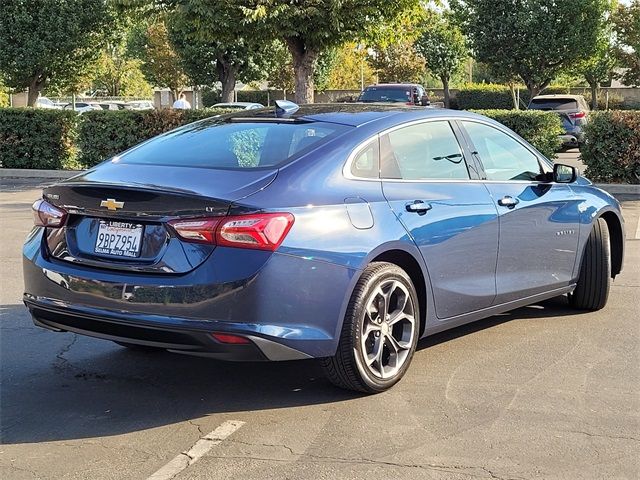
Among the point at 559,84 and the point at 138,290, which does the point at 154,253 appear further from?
the point at 559,84

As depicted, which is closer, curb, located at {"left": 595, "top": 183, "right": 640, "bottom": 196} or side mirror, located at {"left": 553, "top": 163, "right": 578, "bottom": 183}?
side mirror, located at {"left": 553, "top": 163, "right": 578, "bottom": 183}

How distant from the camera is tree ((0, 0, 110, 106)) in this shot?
74.3 ft

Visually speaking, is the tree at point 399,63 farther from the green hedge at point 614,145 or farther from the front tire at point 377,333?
the front tire at point 377,333

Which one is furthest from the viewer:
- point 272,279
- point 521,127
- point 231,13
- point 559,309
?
point 231,13

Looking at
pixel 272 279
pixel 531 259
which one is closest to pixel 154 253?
pixel 272 279

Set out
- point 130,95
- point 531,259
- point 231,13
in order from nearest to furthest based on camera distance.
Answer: point 531,259, point 231,13, point 130,95

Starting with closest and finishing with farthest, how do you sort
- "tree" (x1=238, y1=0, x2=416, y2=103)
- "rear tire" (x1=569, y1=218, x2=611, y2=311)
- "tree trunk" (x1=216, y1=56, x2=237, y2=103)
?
"rear tire" (x1=569, y1=218, x2=611, y2=311) < "tree" (x1=238, y1=0, x2=416, y2=103) < "tree trunk" (x1=216, y1=56, x2=237, y2=103)

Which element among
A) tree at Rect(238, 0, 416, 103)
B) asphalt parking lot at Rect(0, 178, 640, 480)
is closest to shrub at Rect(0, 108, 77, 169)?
tree at Rect(238, 0, 416, 103)

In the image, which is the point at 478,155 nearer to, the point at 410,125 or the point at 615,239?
the point at 410,125

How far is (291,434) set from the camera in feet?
13.6

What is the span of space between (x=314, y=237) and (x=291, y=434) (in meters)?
A: 0.97

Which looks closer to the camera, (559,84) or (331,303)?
(331,303)

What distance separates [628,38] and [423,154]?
38.9 metres

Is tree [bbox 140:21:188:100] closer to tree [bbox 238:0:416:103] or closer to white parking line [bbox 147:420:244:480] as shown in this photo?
tree [bbox 238:0:416:103]
